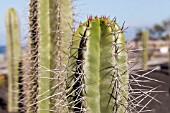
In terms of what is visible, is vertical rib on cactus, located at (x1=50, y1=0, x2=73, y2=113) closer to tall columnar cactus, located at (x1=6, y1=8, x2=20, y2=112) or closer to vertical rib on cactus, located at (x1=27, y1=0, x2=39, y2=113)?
vertical rib on cactus, located at (x1=27, y1=0, x2=39, y2=113)

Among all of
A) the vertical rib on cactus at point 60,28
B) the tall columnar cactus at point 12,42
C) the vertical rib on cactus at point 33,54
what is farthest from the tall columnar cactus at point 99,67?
the tall columnar cactus at point 12,42

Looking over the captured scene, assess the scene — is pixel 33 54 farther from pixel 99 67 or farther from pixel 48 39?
pixel 99 67

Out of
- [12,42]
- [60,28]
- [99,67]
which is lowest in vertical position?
[99,67]

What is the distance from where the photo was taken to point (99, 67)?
2520 millimetres

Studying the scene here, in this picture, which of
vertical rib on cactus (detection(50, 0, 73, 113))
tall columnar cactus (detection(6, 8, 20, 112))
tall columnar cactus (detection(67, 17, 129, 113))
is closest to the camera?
tall columnar cactus (detection(67, 17, 129, 113))

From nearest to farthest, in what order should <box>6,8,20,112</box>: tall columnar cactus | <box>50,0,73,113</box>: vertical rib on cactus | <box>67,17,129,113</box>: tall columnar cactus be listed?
<box>67,17,129,113</box>: tall columnar cactus
<box>50,0,73,113</box>: vertical rib on cactus
<box>6,8,20,112</box>: tall columnar cactus

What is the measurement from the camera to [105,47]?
2.52m

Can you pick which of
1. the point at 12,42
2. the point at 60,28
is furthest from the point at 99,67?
the point at 12,42

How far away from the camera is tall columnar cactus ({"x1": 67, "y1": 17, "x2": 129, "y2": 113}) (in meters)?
2.48

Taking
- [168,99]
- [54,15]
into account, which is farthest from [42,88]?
[168,99]

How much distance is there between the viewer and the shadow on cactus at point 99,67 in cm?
248

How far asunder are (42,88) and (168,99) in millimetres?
4946

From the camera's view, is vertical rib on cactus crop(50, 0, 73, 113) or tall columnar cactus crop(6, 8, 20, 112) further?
tall columnar cactus crop(6, 8, 20, 112)

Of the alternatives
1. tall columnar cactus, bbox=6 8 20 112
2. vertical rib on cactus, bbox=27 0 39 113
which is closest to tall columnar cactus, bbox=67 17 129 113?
vertical rib on cactus, bbox=27 0 39 113
